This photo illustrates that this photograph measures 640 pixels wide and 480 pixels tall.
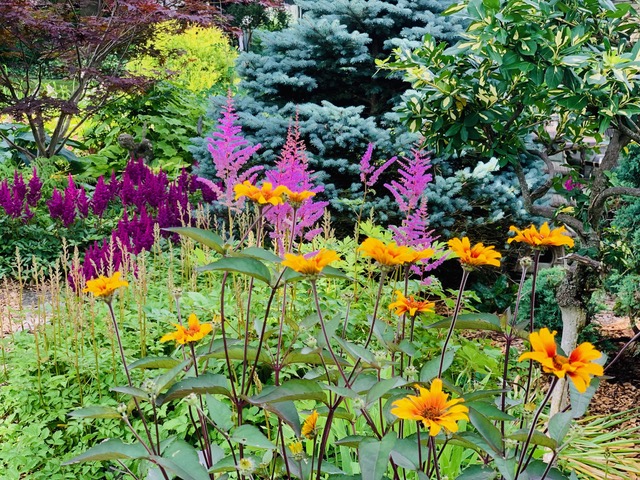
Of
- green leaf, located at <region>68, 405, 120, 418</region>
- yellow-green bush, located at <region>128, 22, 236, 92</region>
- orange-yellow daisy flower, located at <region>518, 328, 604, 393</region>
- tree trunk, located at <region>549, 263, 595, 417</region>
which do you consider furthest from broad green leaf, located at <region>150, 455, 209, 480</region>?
yellow-green bush, located at <region>128, 22, 236, 92</region>

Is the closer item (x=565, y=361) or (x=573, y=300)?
(x=565, y=361)

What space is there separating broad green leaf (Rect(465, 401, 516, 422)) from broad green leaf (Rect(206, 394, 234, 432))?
43 centimetres

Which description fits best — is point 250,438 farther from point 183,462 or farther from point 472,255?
point 472,255

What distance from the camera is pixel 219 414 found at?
114 cm

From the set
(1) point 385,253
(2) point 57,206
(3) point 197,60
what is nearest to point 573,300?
(1) point 385,253

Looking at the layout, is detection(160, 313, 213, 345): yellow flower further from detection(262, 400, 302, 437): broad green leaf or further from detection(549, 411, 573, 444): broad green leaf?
detection(549, 411, 573, 444): broad green leaf

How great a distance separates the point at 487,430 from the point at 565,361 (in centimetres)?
23

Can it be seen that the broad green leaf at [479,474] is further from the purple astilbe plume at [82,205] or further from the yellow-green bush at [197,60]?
the yellow-green bush at [197,60]

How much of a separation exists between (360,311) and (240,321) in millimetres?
562

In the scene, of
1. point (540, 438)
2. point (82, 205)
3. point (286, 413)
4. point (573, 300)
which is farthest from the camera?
point (82, 205)

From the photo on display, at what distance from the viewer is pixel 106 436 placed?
2.05 m

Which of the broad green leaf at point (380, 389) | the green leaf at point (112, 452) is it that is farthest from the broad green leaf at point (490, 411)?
the green leaf at point (112, 452)

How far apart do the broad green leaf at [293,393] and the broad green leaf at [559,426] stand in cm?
37

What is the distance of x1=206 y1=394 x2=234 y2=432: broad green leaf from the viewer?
1122 mm
